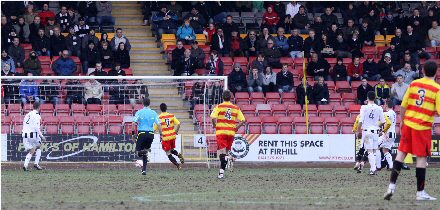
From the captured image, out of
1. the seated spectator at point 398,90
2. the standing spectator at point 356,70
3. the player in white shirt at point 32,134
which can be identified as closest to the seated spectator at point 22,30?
the player in white shirt at point 32,134

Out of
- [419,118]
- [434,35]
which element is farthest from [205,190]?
[434,35]

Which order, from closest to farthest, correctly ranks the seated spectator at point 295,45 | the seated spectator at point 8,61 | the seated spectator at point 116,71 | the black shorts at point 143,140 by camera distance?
the black shorts at point 143,140 → the seated spectator at point 8,61 → the seated spectator at point 116,71 → the seated spectator at point 295,45

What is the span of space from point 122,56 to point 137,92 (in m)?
3.36

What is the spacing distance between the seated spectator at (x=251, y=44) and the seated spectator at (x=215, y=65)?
2038 millimetres

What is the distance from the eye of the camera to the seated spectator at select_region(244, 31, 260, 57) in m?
33.5

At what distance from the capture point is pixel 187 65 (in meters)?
31.6

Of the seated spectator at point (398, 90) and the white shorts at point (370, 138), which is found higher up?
the seated spectator at point (398, 90)

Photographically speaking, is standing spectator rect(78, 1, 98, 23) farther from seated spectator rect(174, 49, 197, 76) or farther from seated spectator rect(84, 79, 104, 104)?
seated spectator rect(84, 79, 104, 104)

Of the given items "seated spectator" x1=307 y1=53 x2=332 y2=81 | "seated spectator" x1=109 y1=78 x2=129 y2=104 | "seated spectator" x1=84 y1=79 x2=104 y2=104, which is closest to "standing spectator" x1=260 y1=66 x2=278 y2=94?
"seated spectator" x1=307 y1=53 x2=332 y2=81

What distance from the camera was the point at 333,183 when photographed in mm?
19922

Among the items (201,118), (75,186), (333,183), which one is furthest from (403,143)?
(201,118)

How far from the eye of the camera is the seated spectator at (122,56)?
1252 inches

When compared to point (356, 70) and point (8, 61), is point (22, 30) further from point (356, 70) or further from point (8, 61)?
point (356, 70)

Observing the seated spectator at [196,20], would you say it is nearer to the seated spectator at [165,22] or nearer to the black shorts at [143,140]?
the seated spectator at [165,22]
